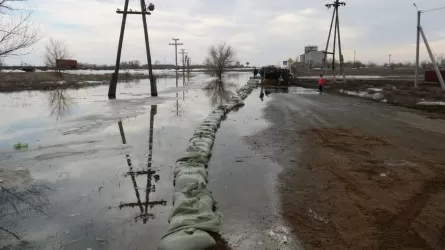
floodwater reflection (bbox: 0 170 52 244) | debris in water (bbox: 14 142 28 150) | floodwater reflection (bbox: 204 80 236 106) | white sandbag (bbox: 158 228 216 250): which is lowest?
floodwater reflection (bbox: 0 170 52 244)

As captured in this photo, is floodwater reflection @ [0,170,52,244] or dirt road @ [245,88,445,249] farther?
floodwater reflection @ [0,170,52,244]

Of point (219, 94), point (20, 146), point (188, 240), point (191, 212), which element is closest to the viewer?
point (188, 240)

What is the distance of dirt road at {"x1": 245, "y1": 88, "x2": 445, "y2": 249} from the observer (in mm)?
4562

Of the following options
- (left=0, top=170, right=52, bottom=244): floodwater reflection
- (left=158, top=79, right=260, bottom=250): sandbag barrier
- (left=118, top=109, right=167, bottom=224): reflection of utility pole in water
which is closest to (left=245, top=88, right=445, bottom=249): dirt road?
(left=158, top=79, right=260, bottom=250): sandbag barrier

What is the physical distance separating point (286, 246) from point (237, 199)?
171 cm

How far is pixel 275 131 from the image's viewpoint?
1195 cm

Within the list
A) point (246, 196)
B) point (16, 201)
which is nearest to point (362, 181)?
point (246, 196)

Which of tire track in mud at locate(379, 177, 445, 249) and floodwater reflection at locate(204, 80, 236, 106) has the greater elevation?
floodwater reflection at locate(204, 80, 236, 106)

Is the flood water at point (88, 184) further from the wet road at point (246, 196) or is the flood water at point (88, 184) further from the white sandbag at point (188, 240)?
the wet road at point (246, 196)

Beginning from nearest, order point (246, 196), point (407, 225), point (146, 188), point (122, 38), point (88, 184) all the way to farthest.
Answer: point (407, 225) → point (246, 196) → point (146, 188) → point (88, 184) → point (122, 38)

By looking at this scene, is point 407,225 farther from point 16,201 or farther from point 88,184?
point 16,201

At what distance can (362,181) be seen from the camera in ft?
21.6

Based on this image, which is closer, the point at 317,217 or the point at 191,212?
the point at 191,212

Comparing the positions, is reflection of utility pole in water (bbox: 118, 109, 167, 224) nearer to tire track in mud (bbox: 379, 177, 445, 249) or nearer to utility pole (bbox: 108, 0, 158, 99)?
tire track in mud (bbox: 379, 177, 445, 249)
